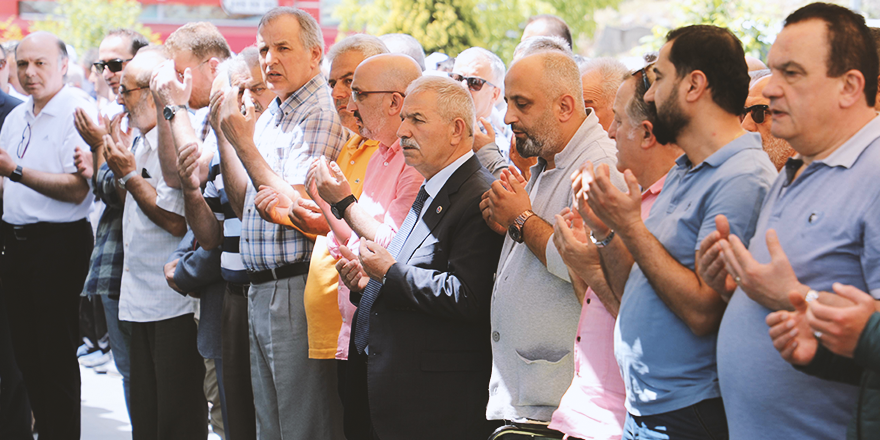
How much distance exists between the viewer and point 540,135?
2896mm

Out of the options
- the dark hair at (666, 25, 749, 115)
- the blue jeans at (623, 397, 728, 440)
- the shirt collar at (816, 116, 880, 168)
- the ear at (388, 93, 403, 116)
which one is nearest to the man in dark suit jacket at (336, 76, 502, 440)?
the ear at (388, 93, 403, 116)

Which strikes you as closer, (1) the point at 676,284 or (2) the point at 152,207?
(1) the point at 676,284

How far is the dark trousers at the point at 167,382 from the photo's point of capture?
14.8 ft

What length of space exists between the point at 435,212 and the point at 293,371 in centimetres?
126

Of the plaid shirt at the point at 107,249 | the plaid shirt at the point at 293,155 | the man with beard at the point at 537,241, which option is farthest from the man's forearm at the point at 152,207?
the man with beard at the point at 537,241

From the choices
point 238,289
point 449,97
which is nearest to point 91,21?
point 238,289

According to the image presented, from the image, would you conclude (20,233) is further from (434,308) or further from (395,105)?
(434,308)

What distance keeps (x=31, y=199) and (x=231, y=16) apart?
22629 millimetres

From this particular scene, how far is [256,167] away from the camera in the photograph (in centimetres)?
381

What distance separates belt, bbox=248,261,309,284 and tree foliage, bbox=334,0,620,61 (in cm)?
1036

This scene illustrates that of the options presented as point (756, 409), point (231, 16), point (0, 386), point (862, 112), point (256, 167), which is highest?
point (231, 16)

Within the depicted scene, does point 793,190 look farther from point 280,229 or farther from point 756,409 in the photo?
point 280,229

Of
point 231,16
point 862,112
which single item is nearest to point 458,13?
point 862,112

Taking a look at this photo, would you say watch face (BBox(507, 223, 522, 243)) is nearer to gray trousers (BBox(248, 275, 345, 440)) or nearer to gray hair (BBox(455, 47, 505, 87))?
gray trousers (BBox(248, 275, 345, 440))
